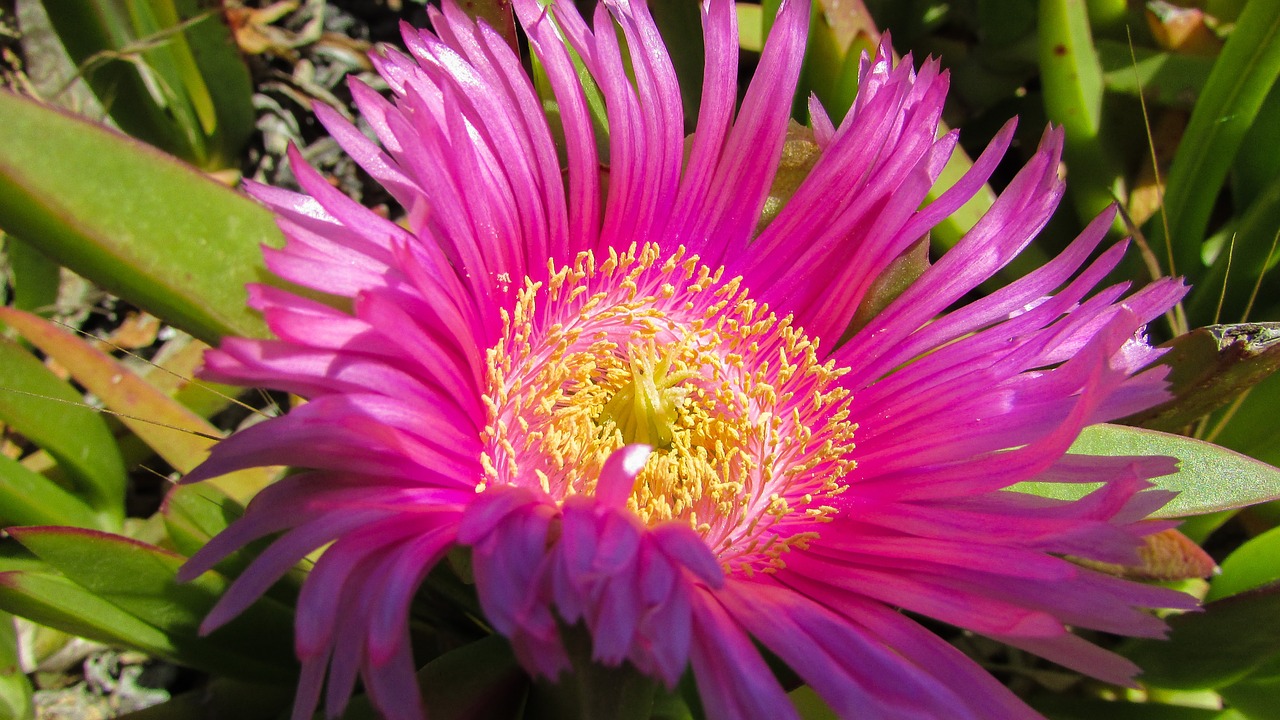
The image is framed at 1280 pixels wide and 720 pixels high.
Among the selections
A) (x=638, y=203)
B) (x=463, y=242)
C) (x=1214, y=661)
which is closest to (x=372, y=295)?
(x=463, y=242)

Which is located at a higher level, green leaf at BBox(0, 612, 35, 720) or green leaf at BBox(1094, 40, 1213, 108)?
green leaf at BBox(1094, 40, 1213, 108)

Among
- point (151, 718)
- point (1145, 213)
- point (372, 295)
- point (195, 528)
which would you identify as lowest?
point (151, 718)

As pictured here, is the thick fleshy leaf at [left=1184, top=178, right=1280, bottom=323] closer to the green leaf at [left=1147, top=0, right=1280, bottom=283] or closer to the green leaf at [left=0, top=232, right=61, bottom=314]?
the green leaf at [left=1147, top=0, right=1280, bottom=283]

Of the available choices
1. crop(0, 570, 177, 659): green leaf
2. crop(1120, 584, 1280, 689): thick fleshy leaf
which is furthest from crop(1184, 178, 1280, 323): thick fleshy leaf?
crop(0, 570, 177, 659): green leaf

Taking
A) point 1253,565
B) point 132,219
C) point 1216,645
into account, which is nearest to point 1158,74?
point 1253,565

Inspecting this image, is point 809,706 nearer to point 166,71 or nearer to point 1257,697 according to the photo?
point 1257,697

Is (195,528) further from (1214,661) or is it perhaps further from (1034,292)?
(1214,661)
